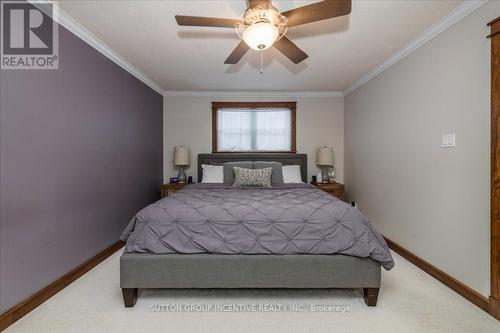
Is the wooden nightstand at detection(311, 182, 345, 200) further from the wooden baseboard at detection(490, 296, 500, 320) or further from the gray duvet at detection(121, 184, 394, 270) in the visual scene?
the wooden baseboard at detection(490, 296, 500, 320)

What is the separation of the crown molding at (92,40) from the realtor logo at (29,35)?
0.05m

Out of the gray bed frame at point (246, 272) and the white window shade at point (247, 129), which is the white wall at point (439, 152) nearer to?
the gray bed frame at point (246, 272)

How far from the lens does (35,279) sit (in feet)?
6.53

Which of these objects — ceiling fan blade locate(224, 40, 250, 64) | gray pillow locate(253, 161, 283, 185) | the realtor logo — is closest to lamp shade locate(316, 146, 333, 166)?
gray pillow locate(253, 161, 283, 185)

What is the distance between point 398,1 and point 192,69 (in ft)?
8.36

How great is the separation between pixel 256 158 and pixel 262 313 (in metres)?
3.12

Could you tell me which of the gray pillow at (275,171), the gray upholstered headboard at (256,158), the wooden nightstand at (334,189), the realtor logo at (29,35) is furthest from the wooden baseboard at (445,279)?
the realtor logo at (29,35)

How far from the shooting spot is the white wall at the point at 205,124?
485 cm

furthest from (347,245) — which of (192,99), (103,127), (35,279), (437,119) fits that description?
(192,99)

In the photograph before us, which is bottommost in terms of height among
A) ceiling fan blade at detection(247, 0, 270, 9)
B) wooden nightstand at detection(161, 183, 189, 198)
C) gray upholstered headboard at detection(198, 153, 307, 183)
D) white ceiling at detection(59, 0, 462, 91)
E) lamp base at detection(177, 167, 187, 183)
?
wooden nightstand at detection(161, 183, 189, 198)

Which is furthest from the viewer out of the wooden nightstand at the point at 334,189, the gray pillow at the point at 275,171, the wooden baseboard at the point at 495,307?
the wooden nightstand at the point at 334,189

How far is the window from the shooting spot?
486 cm

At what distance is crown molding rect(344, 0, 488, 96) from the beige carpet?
237 centimetres

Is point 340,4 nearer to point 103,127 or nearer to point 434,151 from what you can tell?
point 434,151
